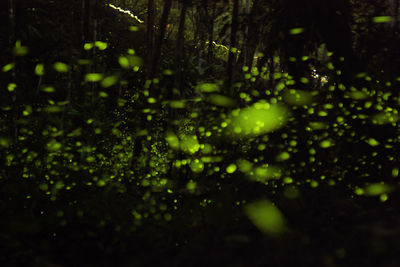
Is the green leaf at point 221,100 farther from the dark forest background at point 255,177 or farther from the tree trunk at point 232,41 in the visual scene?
the tree trunk at point 232,41

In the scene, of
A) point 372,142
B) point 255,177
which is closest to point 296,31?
point 372,142

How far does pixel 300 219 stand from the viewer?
9.62 ft

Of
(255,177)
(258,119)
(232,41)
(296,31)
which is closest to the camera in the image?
(296,31)

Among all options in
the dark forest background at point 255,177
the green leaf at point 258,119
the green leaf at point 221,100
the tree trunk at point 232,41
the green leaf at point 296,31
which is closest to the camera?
the dark forest background at point 255,177

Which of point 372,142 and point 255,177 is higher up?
point 372,142

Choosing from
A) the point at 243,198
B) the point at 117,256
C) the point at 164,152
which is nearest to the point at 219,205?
the point at 243,198

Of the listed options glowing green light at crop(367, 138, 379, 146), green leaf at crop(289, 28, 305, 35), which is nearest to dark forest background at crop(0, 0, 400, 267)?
green leaf at crop(289, 28, 305, 35)

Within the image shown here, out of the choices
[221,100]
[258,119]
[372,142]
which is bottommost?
[372,142]

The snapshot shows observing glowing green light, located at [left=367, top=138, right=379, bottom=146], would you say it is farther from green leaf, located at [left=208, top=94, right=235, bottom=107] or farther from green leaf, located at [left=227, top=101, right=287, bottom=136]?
green leaf, located at [left=208, top=94, right=235, bottom=107]

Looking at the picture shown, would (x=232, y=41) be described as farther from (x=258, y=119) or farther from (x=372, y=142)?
(x=372, y=142)

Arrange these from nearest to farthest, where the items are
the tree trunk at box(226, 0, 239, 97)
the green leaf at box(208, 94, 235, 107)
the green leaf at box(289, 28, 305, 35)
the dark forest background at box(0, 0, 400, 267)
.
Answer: the dark forest background at box(0, 0, 400, 267)
the green leaf at box(289, 28, 305, 35)
the green leaf at box(208, 94, 235, 107)
the tree trunk at box(226, 0, 239, 97)

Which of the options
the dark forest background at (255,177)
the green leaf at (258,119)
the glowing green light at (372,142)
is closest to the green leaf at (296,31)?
the dark forest background at (255,177)

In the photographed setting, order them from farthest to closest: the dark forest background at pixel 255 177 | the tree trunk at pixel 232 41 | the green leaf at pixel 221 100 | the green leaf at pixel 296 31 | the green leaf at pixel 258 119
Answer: the tree trunk at pixel 232 41 → the green leaf at pixel 221 100 → the green leaf at pixel 258 119 → the green leaf at pixel 296 31 → the dark forest background at pixel 255 177

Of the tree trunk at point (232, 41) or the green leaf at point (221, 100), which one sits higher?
the tree trunk at point (232, 41)
